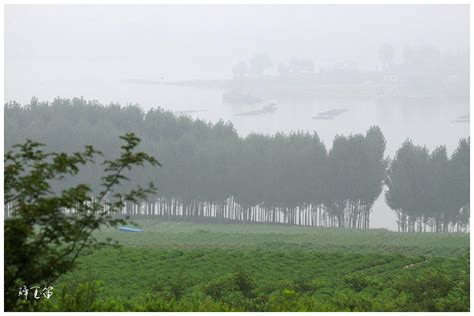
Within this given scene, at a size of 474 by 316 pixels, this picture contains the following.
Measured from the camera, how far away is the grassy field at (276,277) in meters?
5.89

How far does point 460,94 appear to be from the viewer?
1009 inches

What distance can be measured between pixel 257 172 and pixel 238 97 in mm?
2343

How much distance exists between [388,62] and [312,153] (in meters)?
3.53

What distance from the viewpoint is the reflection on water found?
26500mm

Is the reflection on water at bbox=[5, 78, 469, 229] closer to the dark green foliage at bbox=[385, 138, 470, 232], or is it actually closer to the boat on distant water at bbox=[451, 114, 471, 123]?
the boat on distant water at bbox=[451, 114, 471, 123]

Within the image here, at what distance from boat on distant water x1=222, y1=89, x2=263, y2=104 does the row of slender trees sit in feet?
4.74

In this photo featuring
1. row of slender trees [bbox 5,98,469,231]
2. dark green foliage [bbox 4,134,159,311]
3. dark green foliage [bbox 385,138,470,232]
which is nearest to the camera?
dark green foliage [bbox 4,134,159,311]

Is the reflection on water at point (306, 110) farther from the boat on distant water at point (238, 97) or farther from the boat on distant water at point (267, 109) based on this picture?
the boat on distant water at point (238, 97)

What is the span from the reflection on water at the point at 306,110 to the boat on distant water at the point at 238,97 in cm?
38

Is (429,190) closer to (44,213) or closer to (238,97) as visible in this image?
(238,97)

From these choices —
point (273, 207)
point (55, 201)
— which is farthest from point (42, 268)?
point (273, 207)

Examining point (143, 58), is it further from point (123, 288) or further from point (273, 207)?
point (123, 288)

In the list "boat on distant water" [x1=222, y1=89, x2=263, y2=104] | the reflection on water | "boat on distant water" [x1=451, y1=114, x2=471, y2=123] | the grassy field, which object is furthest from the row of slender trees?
the grassy field

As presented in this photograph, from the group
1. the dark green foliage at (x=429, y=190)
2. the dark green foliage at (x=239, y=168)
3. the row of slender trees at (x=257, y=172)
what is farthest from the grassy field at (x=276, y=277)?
the dark green foliage at (x=239, y=168)
